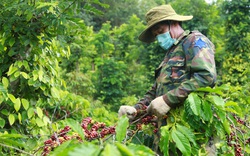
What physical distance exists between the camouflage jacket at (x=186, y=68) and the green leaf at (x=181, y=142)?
16.6 inches

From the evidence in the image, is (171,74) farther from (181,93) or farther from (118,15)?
(118,15)

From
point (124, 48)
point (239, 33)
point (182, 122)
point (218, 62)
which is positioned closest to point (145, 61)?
point (124, 48)

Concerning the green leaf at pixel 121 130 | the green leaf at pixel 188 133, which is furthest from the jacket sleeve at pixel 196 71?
the green leaf at pixel 121 130

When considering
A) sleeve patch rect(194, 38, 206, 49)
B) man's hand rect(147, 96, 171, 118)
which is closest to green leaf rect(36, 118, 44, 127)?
man's hand rect(147, 96, 171, 118)

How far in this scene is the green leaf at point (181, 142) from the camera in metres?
1.25

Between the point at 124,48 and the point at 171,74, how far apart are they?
370 inches

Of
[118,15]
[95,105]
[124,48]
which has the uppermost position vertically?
[118,15]

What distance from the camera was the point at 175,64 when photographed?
1.96m

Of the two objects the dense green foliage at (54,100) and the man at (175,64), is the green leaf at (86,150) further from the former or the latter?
the man at (175,64)

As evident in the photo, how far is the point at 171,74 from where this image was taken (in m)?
1.97

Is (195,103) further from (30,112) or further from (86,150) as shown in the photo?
(30,112)

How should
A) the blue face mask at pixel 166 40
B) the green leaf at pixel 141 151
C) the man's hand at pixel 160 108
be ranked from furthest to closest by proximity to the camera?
the blue face mask at pixel 166 40
the man's hand at pixel 160 108
the green leaf at pixel 141 151

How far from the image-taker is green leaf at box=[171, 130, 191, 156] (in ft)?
4.12

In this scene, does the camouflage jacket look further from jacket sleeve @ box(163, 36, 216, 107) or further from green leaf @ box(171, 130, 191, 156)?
green leaf @ box(171, 130, 191, 156)
